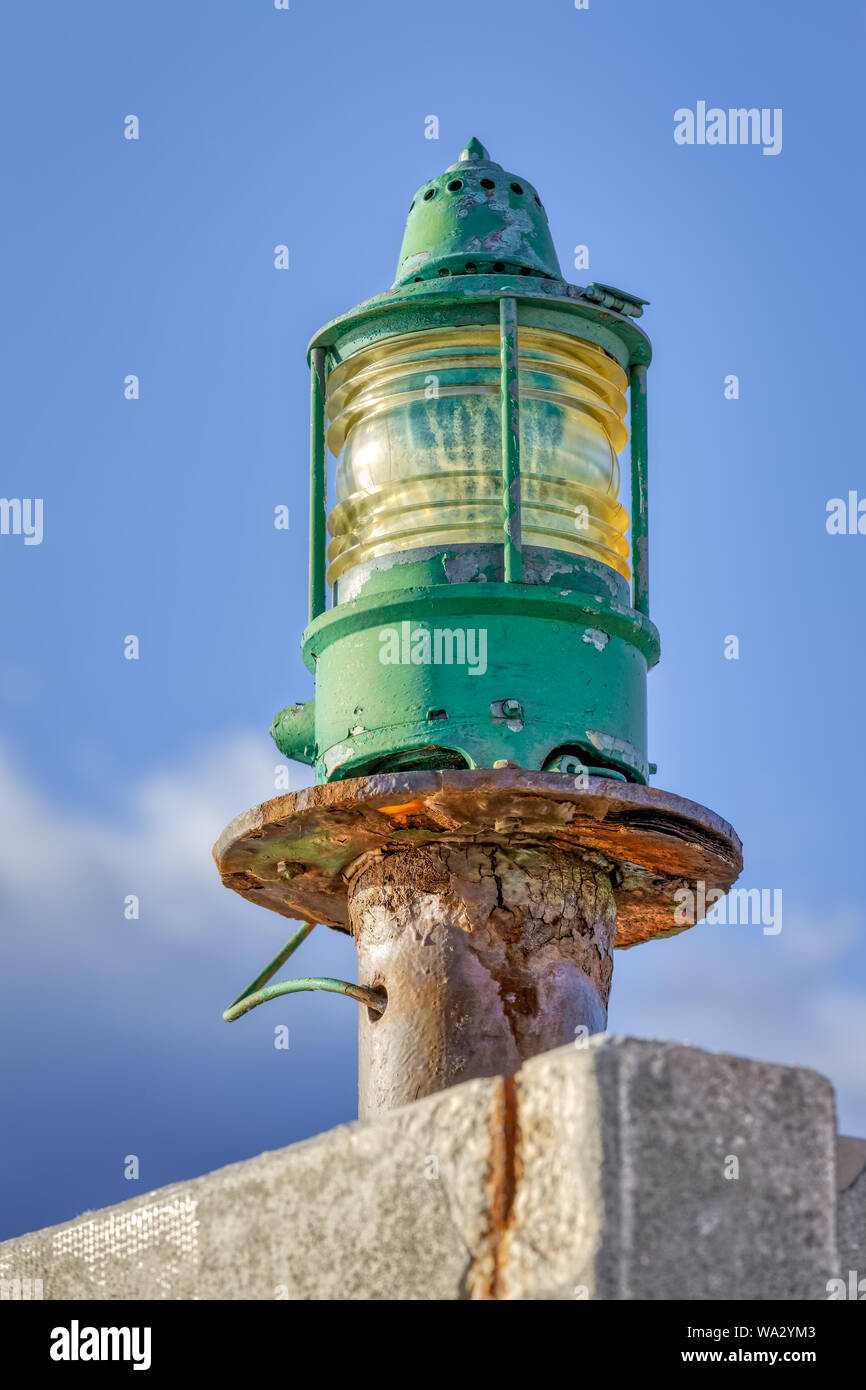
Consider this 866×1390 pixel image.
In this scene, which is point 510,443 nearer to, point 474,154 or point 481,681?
point 481,681

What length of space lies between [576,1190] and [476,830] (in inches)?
119

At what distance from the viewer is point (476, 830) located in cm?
695

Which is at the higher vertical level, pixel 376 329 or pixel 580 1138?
pixel 376 329

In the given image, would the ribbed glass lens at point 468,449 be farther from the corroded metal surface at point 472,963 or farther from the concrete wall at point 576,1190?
the concrete wall at point 576,1190

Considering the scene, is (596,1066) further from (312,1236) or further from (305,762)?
(305,762)

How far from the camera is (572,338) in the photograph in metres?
7.66

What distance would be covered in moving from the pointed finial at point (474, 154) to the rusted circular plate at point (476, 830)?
9.08 feet

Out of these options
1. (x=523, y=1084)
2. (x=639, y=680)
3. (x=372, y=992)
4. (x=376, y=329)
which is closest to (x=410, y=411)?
(x=376, y=329)

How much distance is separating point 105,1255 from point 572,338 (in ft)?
12.3

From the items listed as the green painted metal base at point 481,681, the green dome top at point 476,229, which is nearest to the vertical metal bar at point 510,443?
the green painted metal base at point 481,681

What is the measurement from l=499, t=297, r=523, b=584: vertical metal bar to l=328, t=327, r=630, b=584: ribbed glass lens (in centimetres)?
20

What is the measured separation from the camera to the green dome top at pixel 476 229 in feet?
25.3

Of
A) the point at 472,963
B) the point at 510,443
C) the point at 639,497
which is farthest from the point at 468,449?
the point at 472,963
